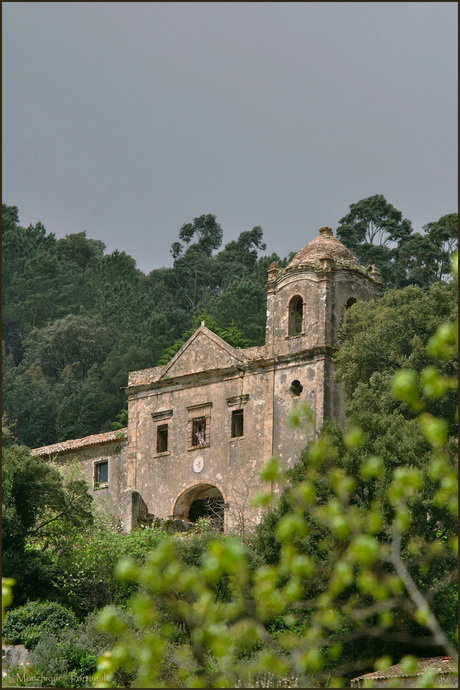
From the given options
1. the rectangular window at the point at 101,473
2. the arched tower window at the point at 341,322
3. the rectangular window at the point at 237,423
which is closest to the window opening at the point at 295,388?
the arched tower window at the point at 341,322

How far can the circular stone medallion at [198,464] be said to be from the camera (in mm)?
34000

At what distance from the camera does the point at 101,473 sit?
37.3 m

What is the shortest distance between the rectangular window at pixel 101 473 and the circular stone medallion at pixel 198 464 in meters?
4.33

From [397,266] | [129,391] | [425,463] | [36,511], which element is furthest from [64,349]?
[425,463]

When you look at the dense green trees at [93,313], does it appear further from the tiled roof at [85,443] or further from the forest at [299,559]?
the forest at [299,559]

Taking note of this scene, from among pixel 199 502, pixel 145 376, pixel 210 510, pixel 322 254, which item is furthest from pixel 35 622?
pixel 322 254

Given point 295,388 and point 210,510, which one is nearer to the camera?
point 295,388

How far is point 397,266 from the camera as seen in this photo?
57.8 m

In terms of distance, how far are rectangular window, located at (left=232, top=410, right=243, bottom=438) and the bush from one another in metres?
10.4

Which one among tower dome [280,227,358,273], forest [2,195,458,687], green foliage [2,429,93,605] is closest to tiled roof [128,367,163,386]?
forest [2,195,458,687]

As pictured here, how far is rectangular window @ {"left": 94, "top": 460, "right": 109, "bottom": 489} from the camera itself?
121 ft

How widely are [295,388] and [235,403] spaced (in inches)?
85.8

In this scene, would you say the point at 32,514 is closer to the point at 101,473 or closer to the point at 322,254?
the point at 101,473

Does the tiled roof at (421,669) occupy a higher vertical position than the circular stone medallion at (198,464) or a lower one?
lower
